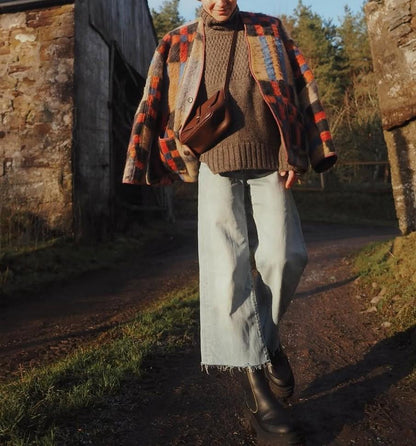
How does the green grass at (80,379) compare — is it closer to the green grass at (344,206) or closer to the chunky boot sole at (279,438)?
the chunky boot sole at (279,438)

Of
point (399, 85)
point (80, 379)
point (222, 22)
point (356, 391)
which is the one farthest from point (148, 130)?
point (399, 85)

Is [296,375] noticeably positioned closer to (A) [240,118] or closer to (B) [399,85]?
(A) [240,118]

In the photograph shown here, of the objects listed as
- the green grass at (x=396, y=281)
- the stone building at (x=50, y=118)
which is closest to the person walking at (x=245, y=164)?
the green grass at (x=396, y=281)

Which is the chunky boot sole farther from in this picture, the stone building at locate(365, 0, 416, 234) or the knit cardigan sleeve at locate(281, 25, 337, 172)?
the stone building at locate(365, 0, 416, 234)

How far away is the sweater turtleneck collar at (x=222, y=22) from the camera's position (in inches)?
72.2

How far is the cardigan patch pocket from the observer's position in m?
1.87

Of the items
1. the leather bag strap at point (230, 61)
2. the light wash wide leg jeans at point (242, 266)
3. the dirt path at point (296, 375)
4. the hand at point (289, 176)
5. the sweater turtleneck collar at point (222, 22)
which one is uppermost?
the sweater turtleneck collar at point (222, 22)

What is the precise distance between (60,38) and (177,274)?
14.1 feet

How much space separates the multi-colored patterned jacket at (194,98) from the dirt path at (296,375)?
1.05m

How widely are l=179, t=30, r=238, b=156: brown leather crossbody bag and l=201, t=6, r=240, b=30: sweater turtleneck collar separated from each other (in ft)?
0.96

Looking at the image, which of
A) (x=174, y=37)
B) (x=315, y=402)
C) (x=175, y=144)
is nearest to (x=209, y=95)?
(x=175, y=144)

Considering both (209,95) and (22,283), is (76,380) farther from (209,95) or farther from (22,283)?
(22,283)

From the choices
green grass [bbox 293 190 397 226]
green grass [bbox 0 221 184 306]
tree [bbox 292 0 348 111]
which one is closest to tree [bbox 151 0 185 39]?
tree [bbox 292 0 348 111]

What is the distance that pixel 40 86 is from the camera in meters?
6.54
